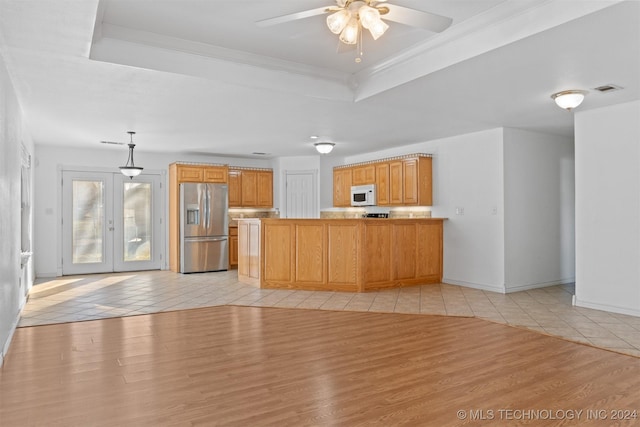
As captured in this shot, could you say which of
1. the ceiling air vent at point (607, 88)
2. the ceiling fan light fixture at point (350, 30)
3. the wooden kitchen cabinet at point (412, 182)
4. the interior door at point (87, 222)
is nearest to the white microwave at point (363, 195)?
the wooden kitchen cabinet at point (412, 182)

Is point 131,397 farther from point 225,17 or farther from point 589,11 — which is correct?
point 589,11

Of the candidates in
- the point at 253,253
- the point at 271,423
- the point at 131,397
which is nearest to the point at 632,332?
the point at 271,423

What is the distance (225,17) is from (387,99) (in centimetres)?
212

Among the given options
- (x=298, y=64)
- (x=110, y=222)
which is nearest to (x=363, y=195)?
(x=298, y=64)

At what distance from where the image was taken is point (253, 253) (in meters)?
7.21

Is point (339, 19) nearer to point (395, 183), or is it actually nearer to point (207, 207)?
point (395, 183)

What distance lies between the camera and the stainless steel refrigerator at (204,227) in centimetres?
890

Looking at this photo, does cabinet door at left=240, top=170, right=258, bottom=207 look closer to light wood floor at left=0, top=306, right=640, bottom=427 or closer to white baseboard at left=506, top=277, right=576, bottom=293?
light wood floor at left=0, top=306, right=640, bottom=427

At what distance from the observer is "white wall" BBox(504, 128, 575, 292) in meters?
6.64

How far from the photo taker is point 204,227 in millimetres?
9117

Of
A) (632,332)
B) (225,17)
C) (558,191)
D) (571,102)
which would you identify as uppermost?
(225,17)

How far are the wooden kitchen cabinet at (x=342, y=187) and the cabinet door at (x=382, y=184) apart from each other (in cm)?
91

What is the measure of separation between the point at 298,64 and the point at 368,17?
1.88 meters

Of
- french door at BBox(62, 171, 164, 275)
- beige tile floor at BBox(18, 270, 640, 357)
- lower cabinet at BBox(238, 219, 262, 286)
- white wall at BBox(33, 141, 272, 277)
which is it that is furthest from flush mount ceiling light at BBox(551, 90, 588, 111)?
french door at BBox(62, 171, 164, 275)
